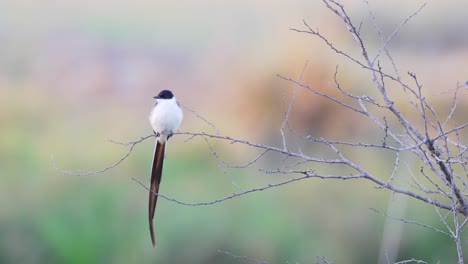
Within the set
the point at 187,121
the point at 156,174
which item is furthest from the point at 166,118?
the point at 187,121

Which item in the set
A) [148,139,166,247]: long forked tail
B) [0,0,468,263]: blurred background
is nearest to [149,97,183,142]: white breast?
[148,139,166,247]: long forked tail

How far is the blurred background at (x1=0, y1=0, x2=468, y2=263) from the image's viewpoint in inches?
221

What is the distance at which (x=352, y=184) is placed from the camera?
575cm

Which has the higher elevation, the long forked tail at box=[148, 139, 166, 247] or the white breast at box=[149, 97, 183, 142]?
the white breast at box=[149, 97, 183, 142]

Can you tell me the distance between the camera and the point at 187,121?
5.73 metres

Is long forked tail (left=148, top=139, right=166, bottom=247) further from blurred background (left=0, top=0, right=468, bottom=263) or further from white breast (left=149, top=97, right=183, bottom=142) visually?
blurred background (left=0, top=0, right=468, bottom=263)

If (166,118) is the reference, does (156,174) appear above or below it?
below

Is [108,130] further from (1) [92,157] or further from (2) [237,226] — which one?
(2) [237,226]

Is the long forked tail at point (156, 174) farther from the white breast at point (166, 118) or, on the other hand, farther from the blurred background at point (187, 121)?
the blurred background at point (187, 121)

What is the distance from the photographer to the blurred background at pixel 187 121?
18.5ft

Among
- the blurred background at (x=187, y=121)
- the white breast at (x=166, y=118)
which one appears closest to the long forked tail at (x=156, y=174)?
the white breast at (x=166, y=118)

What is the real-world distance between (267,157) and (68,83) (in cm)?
153

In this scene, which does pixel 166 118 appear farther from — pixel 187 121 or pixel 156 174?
pixel 187 121

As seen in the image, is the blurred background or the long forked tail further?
the blurred background
